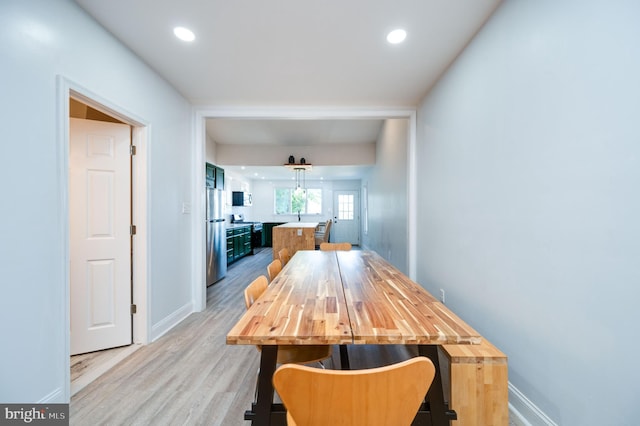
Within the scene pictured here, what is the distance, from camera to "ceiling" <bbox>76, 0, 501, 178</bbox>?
69.9 inches

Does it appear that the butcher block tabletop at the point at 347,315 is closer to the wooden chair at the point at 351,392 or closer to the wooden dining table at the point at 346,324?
the wooden dining table at the point at 346,324

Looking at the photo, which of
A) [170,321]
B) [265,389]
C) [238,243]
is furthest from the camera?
[238,243]

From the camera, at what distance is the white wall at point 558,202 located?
1014 mm

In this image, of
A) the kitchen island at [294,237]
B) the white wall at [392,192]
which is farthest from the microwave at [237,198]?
the white wall at [392,192]

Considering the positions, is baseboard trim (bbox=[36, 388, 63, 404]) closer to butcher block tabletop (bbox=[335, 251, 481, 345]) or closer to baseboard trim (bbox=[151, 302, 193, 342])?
baseboard trim (bbox=[151, 302, 193, 342])

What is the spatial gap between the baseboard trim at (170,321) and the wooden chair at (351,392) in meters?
2.44

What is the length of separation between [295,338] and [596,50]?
68.2 inches

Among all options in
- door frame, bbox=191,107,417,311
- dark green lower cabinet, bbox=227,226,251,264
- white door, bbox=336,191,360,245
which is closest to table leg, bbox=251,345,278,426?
door frame, bbox=191,107,417,311

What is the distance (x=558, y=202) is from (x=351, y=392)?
1347mm

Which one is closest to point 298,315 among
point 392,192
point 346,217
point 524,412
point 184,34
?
point 524,412

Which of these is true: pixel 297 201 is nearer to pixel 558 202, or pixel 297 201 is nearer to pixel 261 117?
pixel 261 117

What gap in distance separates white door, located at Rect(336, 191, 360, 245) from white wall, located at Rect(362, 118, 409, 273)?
113 inches

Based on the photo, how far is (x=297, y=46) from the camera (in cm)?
216

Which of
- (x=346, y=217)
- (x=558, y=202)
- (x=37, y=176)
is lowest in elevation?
(x=346, y=217)
